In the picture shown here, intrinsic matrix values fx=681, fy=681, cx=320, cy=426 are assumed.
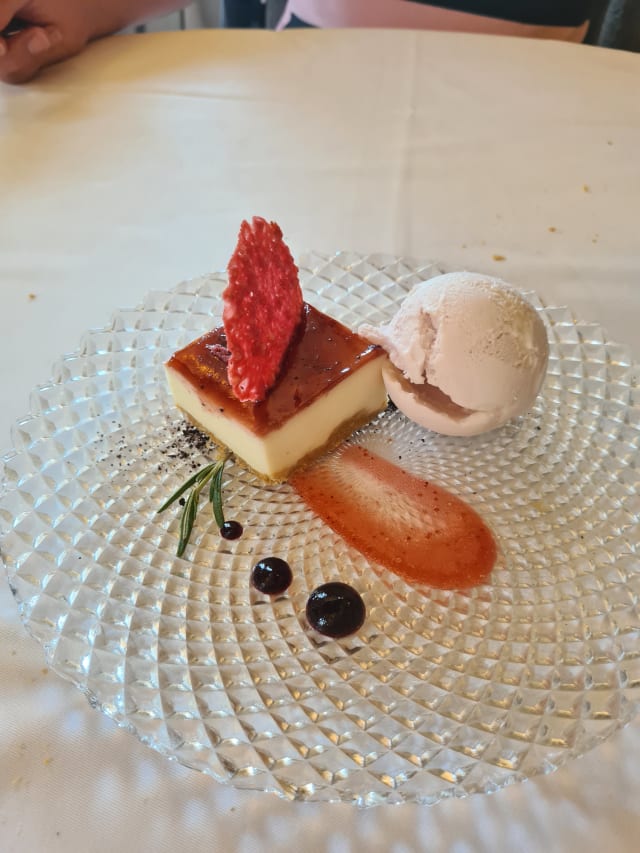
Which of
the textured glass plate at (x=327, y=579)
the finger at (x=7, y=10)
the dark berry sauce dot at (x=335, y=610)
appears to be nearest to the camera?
the textured glass plate at (x=327, y=579)

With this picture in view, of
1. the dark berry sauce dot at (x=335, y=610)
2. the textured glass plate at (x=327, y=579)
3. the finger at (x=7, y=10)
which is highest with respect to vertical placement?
the finger at (x=7, y=10)

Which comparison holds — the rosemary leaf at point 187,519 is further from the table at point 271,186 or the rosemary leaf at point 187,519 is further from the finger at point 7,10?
the finger at point 7,10

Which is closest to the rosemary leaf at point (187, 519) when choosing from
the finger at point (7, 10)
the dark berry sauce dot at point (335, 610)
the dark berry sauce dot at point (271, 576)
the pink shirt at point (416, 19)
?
the dark berry sauce dot at point (271, 576)

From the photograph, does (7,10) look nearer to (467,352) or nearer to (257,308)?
(257,308)

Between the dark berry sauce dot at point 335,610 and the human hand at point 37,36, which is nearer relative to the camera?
the dark berry sauce dot at point 335,610

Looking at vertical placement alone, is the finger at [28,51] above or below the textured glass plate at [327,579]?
above

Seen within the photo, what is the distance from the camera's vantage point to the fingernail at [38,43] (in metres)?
2.01

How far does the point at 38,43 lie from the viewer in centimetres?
201

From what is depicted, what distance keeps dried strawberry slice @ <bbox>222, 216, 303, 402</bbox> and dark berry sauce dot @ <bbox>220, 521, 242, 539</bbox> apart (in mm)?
213

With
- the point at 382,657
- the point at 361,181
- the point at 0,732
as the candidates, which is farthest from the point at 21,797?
the point at 361,181

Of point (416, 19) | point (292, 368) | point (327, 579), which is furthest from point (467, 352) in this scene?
point (416, 19)

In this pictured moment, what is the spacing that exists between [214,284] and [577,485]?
0.85 m

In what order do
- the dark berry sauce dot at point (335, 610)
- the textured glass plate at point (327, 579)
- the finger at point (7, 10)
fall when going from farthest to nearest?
the finger at point (7, 10) → the dark berry sauce dot at point (335, 610) → the textured glass plate at point (327, 579)

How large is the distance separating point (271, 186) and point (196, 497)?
1059 millimetres
